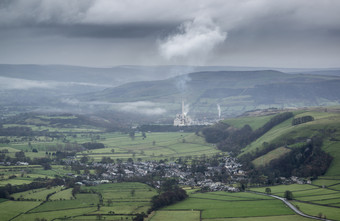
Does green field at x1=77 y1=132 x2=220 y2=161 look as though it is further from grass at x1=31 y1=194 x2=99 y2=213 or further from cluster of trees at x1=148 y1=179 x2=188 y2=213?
cluster of trees at x1=148 y1=179 x2=188 y2=213

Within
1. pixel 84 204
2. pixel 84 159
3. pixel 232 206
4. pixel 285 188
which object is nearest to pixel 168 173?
pixel 285 188

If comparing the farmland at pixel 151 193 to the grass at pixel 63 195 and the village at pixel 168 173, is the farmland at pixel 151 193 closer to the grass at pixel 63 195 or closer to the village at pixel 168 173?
the grass at pixel 63 195

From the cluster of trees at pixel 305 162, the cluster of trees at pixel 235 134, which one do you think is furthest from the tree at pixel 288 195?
the cluster of trees at pixel 235 134

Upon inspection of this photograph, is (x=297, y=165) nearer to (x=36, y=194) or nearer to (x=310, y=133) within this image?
(x=310, y=133)

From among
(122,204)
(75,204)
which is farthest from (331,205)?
(75,204)

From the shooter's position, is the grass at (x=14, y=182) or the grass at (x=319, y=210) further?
the grass at (x=14, y=182)

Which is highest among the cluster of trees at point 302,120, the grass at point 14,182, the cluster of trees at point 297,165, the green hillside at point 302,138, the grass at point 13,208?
the cluster of trees at point 302,120

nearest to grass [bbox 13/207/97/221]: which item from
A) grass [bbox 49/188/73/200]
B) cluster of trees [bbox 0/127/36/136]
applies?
grass [bbox 49/188/73/200]

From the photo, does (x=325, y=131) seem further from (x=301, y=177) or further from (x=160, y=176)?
(x=160, y=176)
